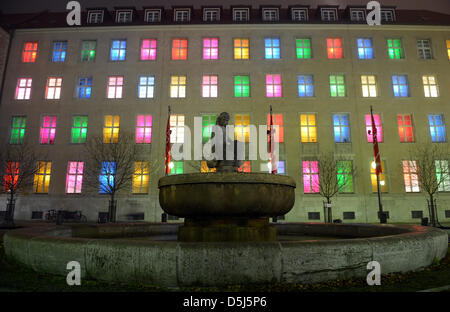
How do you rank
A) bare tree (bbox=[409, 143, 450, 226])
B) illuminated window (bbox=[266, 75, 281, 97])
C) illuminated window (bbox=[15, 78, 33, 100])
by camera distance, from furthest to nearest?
illuminated window (bbox=[15, 78, 33, 100])
illuminated window (bbox=[266, 75, 281, 97])
bare tree (bbox=[409, 143, 450, 226])

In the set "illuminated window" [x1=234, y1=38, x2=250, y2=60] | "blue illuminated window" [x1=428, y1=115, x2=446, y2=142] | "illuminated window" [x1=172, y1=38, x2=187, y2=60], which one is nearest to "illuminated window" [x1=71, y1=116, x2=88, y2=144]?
"illuminated window" [x1=172, y1=38, x2=187, y2=60]

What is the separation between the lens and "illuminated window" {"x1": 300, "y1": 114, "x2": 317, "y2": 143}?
2631cm

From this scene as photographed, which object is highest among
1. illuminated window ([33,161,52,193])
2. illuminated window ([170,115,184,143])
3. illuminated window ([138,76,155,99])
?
illuminated window ([138,76,155,99])

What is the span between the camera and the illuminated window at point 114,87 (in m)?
27.5

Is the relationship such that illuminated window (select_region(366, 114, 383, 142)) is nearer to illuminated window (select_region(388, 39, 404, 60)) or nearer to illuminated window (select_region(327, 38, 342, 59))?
illuminated window (select_region(327, 38, 342, 59))

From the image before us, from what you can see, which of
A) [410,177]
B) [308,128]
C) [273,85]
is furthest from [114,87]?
[410,177]

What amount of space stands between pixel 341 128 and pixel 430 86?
9775 millimetres

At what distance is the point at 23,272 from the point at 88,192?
72.2 ft

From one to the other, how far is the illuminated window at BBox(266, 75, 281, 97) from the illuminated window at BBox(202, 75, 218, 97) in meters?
4.82

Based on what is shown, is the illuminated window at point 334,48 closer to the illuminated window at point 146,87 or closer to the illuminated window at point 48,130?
the illuminated window at point 146,87

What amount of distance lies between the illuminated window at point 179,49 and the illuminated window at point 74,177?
13.1 meters

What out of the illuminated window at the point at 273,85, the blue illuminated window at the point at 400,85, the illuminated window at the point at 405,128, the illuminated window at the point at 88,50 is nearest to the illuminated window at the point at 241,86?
the illuminated window at the point at 273,85

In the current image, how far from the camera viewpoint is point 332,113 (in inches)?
1049
